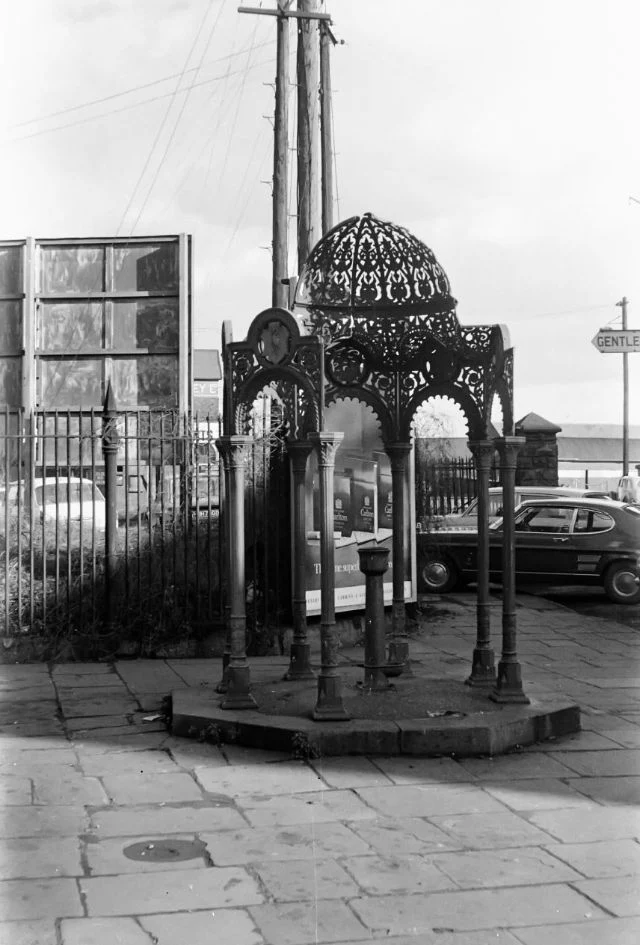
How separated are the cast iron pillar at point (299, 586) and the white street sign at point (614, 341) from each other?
441 inches

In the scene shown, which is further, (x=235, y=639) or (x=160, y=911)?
(x=235, y=639)

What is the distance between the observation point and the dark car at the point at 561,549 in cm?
1530

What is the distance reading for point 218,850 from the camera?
5066mm

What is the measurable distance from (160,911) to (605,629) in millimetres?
9825

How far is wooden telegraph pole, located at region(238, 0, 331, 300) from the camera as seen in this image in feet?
48.8

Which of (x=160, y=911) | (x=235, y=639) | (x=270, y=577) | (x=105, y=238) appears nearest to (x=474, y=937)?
(x=160, y=911)

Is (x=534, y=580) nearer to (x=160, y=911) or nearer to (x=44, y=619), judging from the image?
(x=44, y=619)

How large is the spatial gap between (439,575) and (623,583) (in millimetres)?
2586

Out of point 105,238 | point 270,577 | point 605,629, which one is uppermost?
point 105,238

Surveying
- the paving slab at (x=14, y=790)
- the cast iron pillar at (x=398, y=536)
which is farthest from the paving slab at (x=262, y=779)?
the cast iron pillar at (x=398, y=536)

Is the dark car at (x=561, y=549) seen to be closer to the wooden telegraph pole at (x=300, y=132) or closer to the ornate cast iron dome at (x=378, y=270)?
the wooden telegraph pole at (x=300, y=132)

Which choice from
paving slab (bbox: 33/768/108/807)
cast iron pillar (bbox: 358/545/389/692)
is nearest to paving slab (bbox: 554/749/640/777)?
cast iron pillar (bbox: 358/545/389/692)

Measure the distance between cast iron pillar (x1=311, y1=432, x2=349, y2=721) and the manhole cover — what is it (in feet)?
6.88

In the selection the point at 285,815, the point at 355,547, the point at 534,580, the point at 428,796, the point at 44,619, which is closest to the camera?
the point at 285,815
